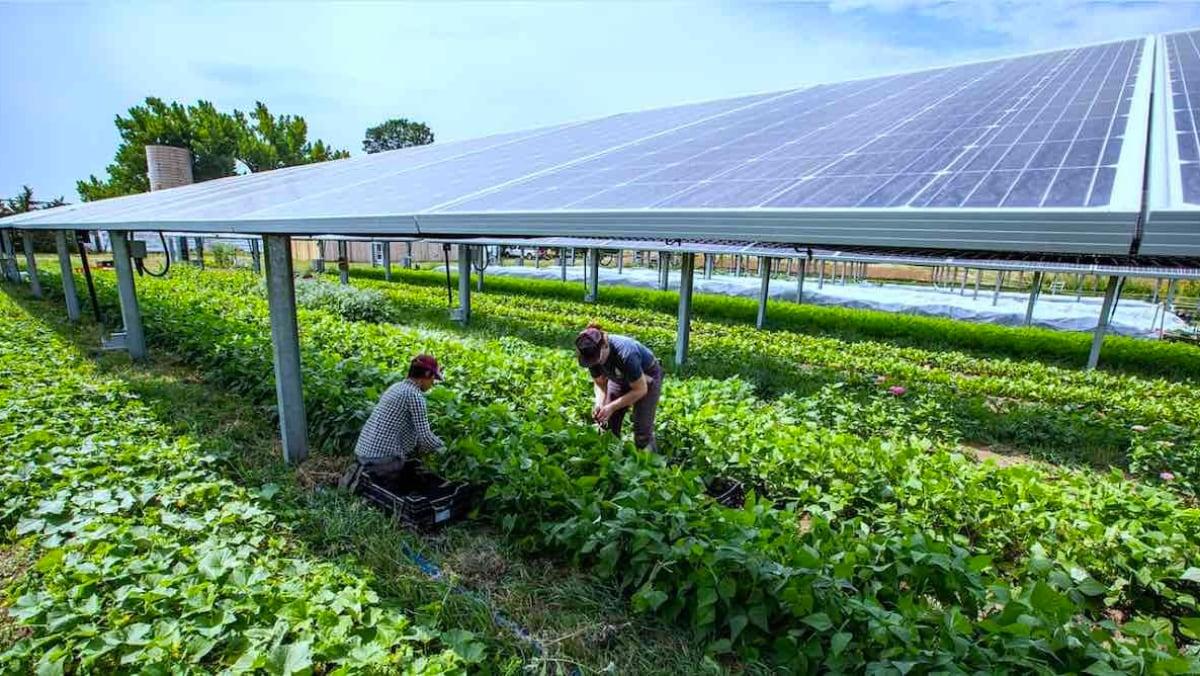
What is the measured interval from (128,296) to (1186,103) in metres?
11.2

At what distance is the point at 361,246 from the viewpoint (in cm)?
4147

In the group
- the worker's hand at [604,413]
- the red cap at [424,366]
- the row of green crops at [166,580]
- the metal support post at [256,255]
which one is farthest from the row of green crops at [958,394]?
the metal support post at [256,255]

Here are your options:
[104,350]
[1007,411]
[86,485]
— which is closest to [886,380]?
[1007,411]

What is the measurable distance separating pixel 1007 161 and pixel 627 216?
1713 mm

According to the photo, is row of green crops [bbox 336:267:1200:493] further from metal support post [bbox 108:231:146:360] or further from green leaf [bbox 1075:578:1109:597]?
metal support post [bbox 108:231:146:360]

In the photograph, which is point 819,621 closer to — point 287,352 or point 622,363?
point 622,363

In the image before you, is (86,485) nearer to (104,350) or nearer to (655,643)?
(655,643)

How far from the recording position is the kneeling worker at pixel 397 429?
13.3 feet

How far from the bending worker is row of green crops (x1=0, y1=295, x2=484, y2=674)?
207 cm

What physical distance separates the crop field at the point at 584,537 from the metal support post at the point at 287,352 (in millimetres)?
243

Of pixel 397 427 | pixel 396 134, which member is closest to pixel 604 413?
pixel 397 427

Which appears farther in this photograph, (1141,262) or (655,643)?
(1141,262)

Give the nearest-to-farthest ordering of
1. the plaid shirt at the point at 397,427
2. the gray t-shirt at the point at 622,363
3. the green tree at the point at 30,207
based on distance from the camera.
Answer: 1. the plaid shirt at the point at 397,427
2. the gray t-shirt at the point at 622,363
3. the green tree at the point at 30,207

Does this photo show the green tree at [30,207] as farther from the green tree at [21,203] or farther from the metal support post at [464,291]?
the metal support post at [464,291]
